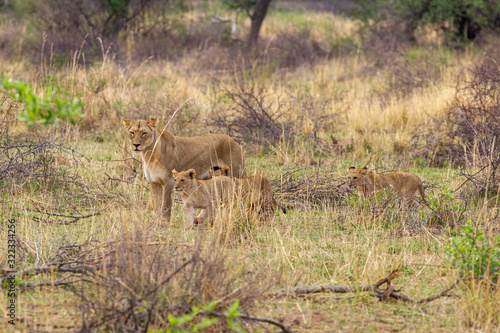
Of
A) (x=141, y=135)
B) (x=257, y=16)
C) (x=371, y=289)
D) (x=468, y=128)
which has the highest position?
(x=257, y=16)

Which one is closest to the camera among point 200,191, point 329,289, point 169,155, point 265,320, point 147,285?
point 265,320

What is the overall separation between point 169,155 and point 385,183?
8.74ft

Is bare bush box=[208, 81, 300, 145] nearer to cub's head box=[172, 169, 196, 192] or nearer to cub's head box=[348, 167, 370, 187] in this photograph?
cub's head box=[348, 167, 370, 187]

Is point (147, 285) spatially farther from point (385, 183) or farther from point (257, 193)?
point (385, 183)

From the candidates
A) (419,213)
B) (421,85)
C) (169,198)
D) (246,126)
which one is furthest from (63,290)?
(421,85)

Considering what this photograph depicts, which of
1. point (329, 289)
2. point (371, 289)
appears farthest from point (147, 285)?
point (371, 289)

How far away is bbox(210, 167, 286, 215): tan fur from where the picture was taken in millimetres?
6676

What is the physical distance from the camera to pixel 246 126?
10.7 metres

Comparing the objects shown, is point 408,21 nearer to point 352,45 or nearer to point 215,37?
point 352,45

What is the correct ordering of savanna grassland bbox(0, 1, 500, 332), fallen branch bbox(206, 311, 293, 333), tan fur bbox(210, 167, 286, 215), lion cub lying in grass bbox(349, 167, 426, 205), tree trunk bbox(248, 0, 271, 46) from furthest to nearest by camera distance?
tree trunk bbox(248, 0, 271, 46) → lion cub lying in grass bbox(349, 167, 426, 205) → tan fur bbox(210, 167, 286, 215) → savanna grassland bbox(0, 1, 500, 332) → fallen branch bbox(206, 311, 293, 333)

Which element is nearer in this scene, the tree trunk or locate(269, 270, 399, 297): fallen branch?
locate(269, 270, 399, 297): fallen branch

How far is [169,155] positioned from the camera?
705 cm

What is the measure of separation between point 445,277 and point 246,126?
6.10 m

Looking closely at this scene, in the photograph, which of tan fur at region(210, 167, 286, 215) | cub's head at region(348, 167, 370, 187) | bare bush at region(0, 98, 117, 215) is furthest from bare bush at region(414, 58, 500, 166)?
bare bush at region(0, 98, 117, 215)
